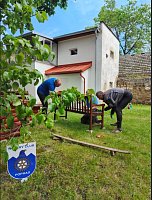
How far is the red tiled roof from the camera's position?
10645mm

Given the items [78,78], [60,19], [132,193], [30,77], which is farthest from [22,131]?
[78,78]

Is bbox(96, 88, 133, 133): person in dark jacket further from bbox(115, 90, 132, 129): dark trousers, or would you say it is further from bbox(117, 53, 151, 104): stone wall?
bbox(117, 53, 151, 104): stone wall

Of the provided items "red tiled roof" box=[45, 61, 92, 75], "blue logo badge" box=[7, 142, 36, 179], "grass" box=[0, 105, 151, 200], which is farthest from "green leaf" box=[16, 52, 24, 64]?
"red tiled roof" box=[45, 61, 92, 75]

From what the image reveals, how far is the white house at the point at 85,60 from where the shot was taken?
1077 cm

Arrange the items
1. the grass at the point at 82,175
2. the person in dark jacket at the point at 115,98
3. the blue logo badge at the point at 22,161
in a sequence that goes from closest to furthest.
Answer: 1. the blue logo badge at the point at 22,161
2. the grass at the point at 82,175
3. the person in dark jacket at the point at 115,98

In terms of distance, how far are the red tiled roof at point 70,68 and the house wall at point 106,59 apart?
730 millimetres

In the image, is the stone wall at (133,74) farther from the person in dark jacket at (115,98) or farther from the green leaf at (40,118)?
the green leaf at (40,118)

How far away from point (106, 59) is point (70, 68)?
2.13 metres

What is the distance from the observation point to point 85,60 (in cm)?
1147

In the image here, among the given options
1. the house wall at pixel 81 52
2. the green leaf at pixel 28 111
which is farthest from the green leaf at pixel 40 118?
the house wall at pixel 81 52

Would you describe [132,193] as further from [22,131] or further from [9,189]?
[22,131]

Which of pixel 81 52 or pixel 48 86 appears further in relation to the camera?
pixel 81 52

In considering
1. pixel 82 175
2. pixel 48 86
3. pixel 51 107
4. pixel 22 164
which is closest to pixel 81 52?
pixel 48 86

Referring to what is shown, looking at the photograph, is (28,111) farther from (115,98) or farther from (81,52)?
(81,52)
